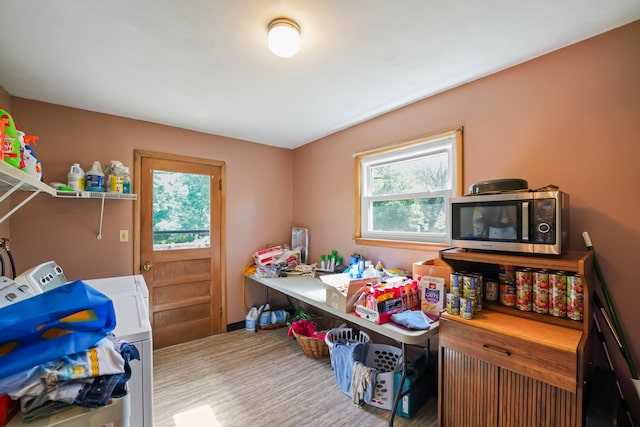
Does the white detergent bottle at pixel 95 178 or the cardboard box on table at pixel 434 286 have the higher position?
the white detergent bottle at pixel 95 178

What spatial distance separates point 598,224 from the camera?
1.53m

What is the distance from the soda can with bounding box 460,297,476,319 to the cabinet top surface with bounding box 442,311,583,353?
0.03 metres

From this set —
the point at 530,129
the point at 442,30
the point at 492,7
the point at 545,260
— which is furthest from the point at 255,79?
the point at 545,260

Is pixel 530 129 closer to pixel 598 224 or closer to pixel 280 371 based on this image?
pixel 598 224

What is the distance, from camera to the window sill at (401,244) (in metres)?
2.21

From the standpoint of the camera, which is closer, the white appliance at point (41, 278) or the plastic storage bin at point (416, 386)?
the white appliance at point (41, 278)

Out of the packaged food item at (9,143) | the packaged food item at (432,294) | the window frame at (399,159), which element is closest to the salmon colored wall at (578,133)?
the window frame at (399,159)

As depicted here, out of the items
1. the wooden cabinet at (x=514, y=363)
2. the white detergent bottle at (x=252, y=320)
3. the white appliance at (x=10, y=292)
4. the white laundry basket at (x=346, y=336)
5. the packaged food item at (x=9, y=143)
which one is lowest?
the white detergent bottle at (x=252, y=320)

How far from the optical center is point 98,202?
2566 mm

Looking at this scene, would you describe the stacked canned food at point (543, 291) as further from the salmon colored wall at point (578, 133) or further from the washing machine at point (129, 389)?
the washing machine at point (129, 389)

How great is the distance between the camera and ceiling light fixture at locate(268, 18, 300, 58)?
4.59ft

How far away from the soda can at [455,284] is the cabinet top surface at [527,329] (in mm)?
150

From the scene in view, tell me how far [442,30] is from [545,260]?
1337 mm

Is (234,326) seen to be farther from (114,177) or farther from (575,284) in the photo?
(575,284)
